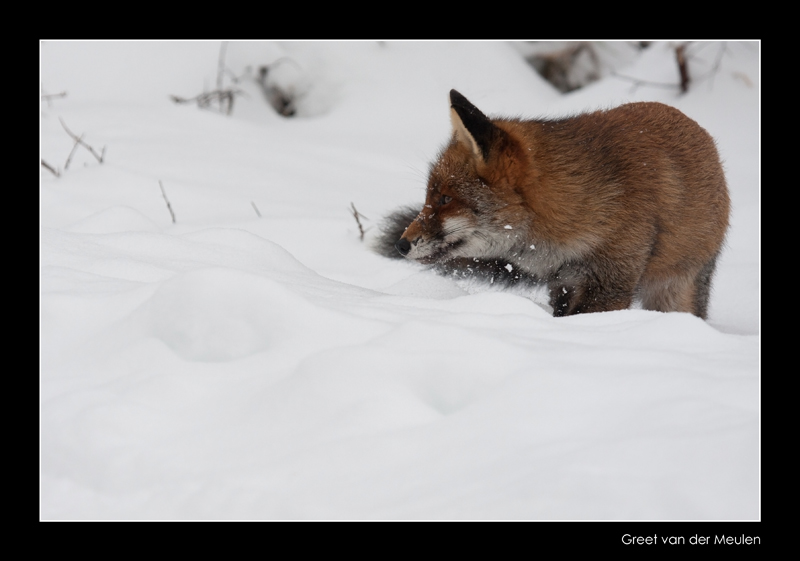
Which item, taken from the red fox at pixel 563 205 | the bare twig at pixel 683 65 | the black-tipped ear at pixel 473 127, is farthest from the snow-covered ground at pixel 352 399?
the bare twig at pixel 683 65

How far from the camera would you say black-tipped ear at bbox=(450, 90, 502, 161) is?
3.54 meters

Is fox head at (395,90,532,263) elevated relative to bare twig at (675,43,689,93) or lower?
lower

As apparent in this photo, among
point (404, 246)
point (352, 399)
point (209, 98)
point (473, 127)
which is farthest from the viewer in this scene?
point (209, 98)

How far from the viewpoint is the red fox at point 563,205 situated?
11.8 ft

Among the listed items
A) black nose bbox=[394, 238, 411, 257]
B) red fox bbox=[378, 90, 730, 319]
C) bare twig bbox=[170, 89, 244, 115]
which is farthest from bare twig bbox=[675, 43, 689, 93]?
black nose bbox=[394, 238, 411, 257]

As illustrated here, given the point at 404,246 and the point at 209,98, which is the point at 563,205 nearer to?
the point at 404,246

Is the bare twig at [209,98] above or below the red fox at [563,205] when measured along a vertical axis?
below

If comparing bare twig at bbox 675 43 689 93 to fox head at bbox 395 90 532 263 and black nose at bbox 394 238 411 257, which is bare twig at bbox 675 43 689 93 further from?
black nose at bbox 394 238 411 257

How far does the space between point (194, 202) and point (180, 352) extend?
11.4 ft

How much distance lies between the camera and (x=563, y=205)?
360 cm

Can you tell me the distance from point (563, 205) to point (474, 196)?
1.49 feet

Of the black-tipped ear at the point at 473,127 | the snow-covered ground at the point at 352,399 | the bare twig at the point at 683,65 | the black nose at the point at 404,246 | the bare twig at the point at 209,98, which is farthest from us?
the bare twig at the point at 683,65

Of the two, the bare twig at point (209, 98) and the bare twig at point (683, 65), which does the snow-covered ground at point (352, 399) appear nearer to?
the bare twig at point (209, 98)

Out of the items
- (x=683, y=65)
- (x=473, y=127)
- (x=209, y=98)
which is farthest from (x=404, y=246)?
(x=683, y=65)
